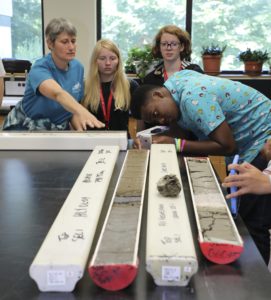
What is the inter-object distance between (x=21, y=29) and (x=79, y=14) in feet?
2.57

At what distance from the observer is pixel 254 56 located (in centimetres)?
436

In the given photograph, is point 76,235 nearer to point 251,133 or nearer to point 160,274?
point 160,274

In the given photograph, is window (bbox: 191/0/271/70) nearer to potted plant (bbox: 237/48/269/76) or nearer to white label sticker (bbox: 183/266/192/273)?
potted plant (bbox: 237/48/269/76)

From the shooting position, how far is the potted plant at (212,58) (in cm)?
434

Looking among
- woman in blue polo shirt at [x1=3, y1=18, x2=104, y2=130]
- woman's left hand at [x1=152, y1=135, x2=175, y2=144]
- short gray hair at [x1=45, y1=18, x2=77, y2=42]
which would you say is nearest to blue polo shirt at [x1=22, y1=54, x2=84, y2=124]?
woman in blue polo shirt at [x1=3, y1=18, x2=104, y2=130]

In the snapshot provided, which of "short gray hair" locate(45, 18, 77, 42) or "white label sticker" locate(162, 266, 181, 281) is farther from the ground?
"short gray hair" locate(45, 18, 77, 42)

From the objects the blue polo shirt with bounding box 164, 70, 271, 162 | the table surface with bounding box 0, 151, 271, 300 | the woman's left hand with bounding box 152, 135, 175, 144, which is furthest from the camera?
the woman's left hand with bounding box 152, 135, 175, 144

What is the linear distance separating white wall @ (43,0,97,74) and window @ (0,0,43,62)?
0.31 meters

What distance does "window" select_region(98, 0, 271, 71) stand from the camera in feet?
15.0

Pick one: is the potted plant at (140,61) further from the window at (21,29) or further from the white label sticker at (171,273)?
the white label sticker at (171,273)

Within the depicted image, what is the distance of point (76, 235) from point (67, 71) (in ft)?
5.00

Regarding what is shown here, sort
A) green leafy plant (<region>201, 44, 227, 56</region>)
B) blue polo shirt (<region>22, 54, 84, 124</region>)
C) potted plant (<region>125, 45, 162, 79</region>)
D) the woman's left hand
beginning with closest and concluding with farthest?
the woman's left hand < blue polo shirt (<region>22, 54, 84, 124</region>) < potted plant (<region>125, 45, 162, 79</region>) < green leafy plant (<region>201, 44, 227, 56</region>)

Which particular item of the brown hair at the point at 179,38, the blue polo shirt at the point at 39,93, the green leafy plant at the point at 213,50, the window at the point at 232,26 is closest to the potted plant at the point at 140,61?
the green leafy plant at the point at 213,50

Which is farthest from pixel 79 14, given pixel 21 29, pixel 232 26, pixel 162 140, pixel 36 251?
pixel 36 251
